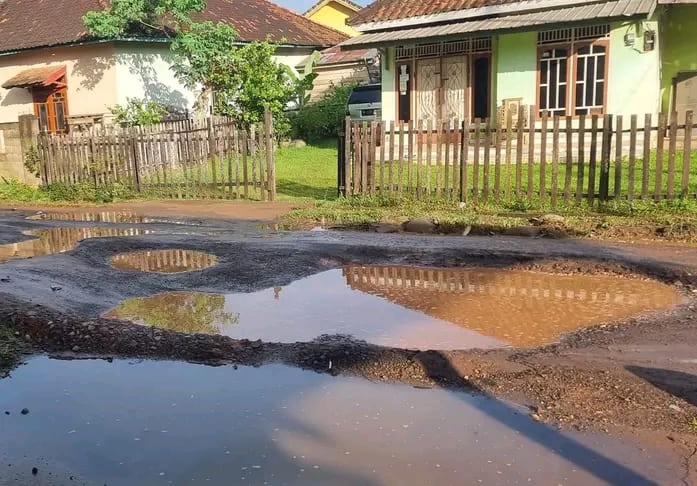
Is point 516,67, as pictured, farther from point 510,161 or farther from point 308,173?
point 510,161

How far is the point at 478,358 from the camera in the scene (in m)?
4.99

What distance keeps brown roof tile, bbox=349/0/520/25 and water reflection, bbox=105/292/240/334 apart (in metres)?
13.5

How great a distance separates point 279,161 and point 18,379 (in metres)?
16.0

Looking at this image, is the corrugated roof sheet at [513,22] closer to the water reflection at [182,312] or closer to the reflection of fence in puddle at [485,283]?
the reflection of fence in puddle at [485,283]

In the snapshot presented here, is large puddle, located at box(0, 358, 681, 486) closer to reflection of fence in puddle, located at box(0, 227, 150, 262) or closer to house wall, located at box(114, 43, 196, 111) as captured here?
reflection of fence in puddle, located at box(0, 227, 150, 262)

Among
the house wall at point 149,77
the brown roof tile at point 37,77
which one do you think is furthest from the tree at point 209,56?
the brown roof tile at point 37,77

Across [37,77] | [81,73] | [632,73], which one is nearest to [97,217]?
[81,73]

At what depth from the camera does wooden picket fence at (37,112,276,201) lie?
13.7m

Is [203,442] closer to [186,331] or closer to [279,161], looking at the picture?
[186,331]

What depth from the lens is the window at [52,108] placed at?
874 inches

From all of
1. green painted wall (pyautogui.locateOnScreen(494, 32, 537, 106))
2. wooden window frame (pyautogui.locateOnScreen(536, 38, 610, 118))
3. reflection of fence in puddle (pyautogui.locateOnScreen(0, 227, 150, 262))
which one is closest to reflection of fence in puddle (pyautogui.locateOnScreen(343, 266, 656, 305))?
reflection of fence in puddle (pyautogui.locateOnScreen(0, 227, 150, 262))

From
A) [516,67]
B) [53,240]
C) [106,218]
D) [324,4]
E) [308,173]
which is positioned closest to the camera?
[53,240]

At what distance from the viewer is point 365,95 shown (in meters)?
24.1

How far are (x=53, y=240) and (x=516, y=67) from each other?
11950mm
